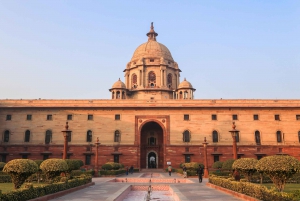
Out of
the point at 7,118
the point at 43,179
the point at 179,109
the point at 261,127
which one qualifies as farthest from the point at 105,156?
the point at 261,127

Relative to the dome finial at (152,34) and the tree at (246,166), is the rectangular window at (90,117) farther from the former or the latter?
the tree at (246,166)

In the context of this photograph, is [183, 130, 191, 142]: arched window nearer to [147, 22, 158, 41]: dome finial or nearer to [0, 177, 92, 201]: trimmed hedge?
[0, 177, 92, 201]: trimmed hedge

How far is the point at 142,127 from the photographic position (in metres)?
38.3

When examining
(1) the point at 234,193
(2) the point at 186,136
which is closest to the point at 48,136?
(2) the point at 186,136

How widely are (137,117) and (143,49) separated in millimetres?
17121

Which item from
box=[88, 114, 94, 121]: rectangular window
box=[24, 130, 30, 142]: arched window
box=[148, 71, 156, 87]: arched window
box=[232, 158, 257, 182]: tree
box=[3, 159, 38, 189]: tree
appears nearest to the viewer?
box=[3, 159, 38, 189]: tree

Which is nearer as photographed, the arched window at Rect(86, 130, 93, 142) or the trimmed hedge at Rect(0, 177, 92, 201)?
the trimmed hedge at Rect(0, 177, 92, 201)

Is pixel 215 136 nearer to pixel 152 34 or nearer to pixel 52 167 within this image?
pixel 52 167

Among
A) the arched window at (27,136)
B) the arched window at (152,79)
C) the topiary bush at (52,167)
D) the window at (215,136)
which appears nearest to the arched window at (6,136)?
the arched window at (27,136)

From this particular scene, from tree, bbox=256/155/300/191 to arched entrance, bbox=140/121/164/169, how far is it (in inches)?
1049

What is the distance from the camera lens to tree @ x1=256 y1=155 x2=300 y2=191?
11773mm

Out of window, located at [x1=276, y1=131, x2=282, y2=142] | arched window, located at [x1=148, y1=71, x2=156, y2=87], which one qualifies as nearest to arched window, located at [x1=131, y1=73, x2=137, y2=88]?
arched window, located at [x1=148, y1=71, x2=156, y2=87]

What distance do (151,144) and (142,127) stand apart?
10.7 ft

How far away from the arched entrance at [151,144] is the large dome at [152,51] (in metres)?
13.9
